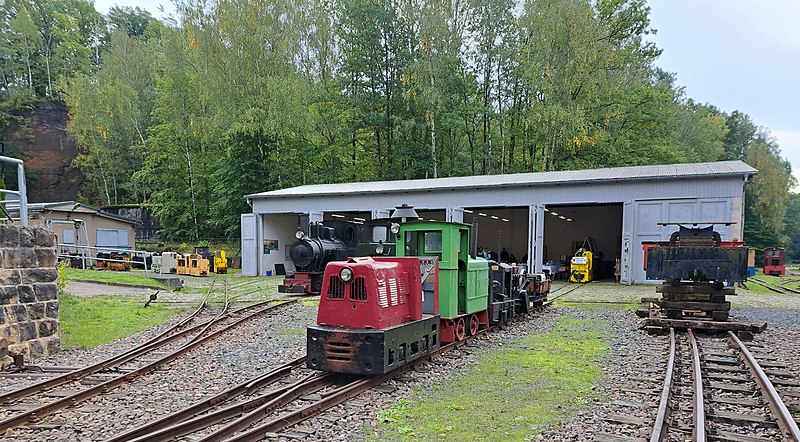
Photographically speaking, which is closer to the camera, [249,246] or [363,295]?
[363,295]

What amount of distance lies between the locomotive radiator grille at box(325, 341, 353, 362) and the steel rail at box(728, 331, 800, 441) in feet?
15.3

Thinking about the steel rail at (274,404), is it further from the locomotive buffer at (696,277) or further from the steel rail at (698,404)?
the locomotive buffer at (696,277)

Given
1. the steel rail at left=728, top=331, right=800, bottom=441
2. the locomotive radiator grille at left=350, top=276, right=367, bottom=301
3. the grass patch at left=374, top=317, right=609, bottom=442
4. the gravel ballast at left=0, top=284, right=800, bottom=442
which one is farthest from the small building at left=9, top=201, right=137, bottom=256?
the steel rail at left=728, top=331, right=800, bottom=441

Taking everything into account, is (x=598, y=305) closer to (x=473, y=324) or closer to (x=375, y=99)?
(x=473, y=324)

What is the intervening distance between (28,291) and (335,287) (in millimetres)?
5253

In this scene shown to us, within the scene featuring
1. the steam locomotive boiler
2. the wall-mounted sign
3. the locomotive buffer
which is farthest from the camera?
the wall-mounted sign

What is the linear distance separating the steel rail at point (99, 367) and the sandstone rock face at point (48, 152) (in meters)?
45.2

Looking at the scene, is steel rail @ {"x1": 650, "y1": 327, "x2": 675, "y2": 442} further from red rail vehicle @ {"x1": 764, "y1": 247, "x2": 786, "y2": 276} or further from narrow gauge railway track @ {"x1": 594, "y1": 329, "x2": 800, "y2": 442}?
red rail vehicle @ {"x1": 764, "y1": 247, "x2": 786, "y2": 276}

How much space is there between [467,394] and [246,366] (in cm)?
355

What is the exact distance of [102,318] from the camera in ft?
38.5

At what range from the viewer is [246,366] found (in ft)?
25.7

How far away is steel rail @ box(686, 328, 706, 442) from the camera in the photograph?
15.2 feet

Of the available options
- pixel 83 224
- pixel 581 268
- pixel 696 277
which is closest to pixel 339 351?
pixel 696 277

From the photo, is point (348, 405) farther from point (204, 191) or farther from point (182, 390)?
point (204, 191)
